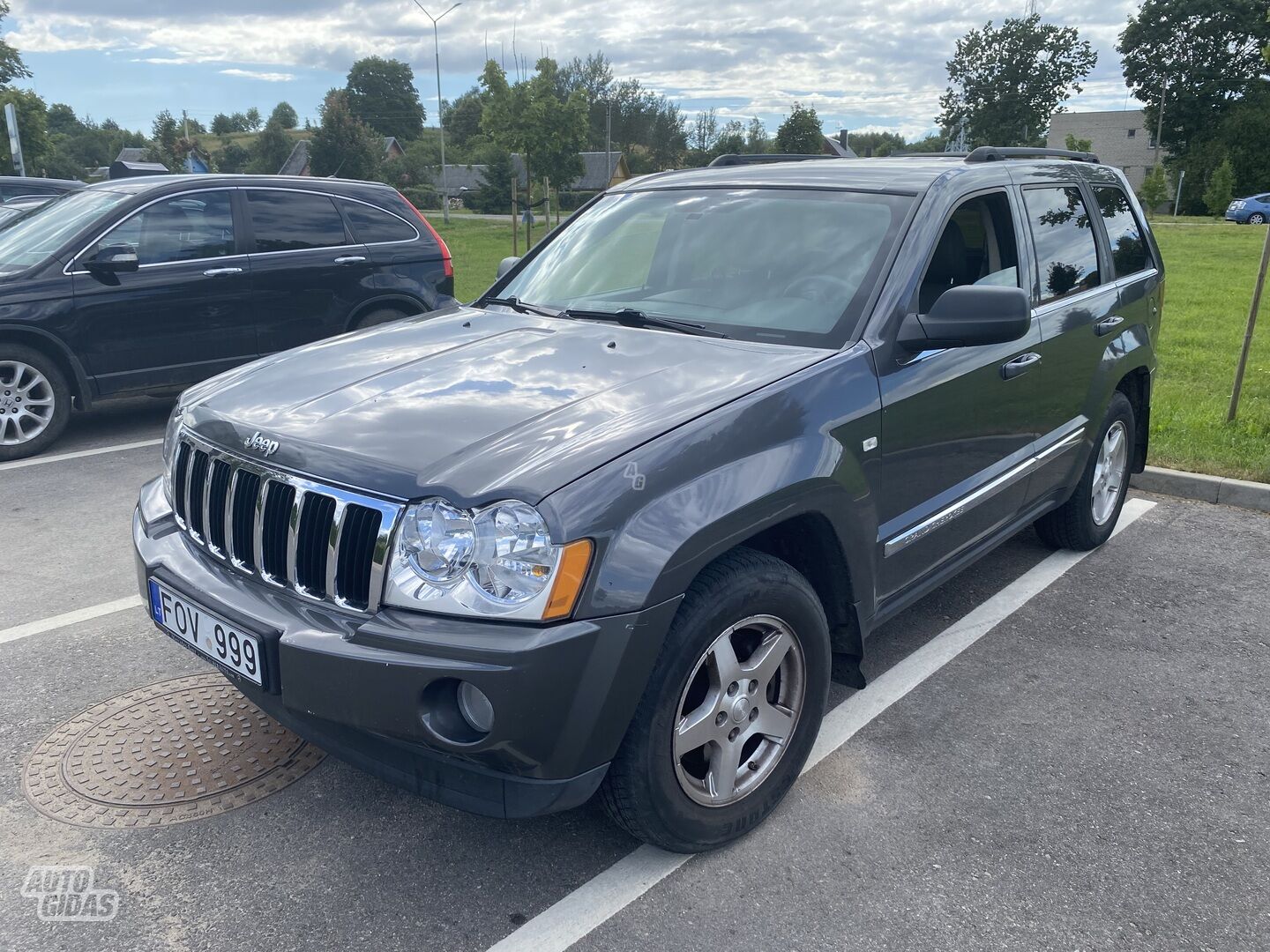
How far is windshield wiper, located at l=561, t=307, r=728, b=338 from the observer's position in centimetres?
333

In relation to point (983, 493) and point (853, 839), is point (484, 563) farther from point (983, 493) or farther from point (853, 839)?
point (983, 493)

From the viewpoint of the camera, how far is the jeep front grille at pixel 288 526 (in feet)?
7.77

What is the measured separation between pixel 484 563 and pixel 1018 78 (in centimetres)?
9211

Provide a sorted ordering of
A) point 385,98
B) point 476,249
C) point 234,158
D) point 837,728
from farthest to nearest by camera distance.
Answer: point 385,98 < point 234,158 < point 476,249 < point 837,728

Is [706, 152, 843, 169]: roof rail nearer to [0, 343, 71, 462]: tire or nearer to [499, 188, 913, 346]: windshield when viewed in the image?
[499, 188, 913, 346]: windshield

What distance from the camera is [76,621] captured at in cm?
412

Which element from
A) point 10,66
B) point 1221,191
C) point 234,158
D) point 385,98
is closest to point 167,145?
point 10,66

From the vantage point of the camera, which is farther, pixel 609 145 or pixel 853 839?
pixel 609 145

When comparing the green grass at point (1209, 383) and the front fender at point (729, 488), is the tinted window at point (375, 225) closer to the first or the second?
the green grass at point (1209, 383)

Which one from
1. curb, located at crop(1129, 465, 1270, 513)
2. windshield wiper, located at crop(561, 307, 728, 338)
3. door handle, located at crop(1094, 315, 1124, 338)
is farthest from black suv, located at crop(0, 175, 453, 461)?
curb, located at crop(1129, 465, 1270, 513)

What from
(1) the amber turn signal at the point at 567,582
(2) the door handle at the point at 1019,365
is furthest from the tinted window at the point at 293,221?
→ (1) the amber turn signal at the point at 567,582

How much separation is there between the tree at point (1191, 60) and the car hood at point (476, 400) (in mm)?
76831

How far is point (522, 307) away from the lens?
389 cm

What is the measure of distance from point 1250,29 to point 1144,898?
80693 millimetres
